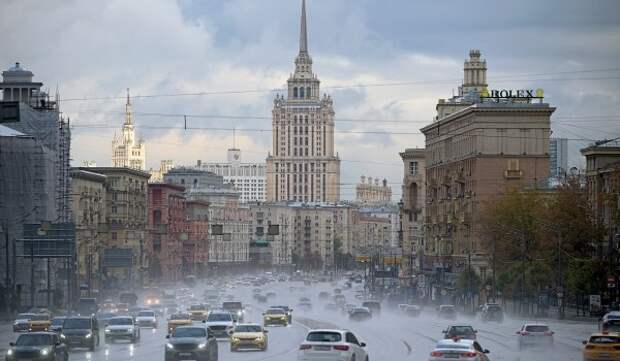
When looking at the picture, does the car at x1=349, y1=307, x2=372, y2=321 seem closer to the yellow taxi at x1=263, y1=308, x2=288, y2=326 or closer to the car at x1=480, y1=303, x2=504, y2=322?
the car at x1=480, y1=303, x2=504, y2=322

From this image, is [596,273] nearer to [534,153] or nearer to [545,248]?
[545,248]

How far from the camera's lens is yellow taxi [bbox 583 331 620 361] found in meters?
53.4

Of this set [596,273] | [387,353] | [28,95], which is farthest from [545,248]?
[387,353]

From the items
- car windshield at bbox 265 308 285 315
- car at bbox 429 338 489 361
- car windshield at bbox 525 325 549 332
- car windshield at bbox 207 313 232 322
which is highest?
car at bbox 429 338 489 361

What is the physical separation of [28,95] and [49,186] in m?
27.4

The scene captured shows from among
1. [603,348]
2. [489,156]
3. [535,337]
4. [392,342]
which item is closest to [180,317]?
[392,342]

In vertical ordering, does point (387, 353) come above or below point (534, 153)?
below

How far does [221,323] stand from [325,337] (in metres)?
29.1

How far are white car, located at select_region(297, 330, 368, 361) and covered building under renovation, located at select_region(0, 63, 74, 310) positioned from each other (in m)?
67.9

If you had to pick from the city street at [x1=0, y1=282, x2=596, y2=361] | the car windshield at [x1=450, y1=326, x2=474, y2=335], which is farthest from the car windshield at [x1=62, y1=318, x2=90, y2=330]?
the car windshield at [x1=450, y1=326, x2=474, y2=335]

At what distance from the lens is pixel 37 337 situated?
54.9 meters

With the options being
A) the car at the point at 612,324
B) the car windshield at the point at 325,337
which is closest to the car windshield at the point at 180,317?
the car at the point at 612,324

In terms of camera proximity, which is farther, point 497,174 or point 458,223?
point 458,223

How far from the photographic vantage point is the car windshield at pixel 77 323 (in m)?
68.5
